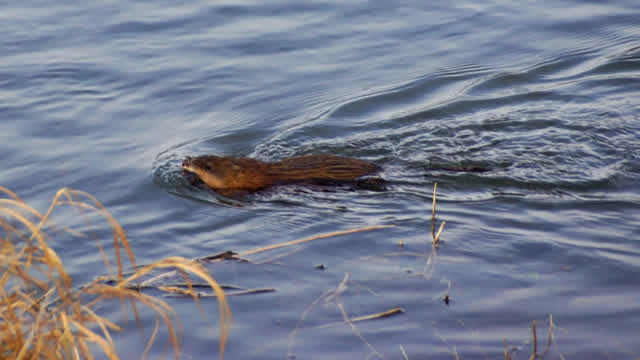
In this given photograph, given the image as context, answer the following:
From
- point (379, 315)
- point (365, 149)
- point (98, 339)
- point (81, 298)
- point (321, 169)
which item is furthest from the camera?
point (365, 149)

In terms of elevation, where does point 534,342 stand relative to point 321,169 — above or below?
below

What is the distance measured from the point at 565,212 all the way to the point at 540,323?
5.81ft

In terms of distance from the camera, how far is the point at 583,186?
6742mm

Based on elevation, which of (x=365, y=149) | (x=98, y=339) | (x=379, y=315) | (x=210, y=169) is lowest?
(x=379, y=315)

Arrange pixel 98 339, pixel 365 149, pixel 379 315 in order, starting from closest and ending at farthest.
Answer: pixel 98 339 < pixel 379 315 < pixel 365 149

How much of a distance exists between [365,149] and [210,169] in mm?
1521

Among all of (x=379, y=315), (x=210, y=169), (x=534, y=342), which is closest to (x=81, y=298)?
(x=379, y=315)

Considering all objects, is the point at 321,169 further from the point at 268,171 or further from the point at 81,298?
the point at 81,298

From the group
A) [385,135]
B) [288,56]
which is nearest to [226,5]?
[288,56]

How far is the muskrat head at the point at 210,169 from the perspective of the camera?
22.7 feet

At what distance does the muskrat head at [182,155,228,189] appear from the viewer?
6.92 m

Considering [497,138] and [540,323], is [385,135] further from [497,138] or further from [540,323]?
[540,323]

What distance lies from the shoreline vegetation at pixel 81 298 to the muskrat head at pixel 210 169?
2.99 ft

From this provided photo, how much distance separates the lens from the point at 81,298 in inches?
194
